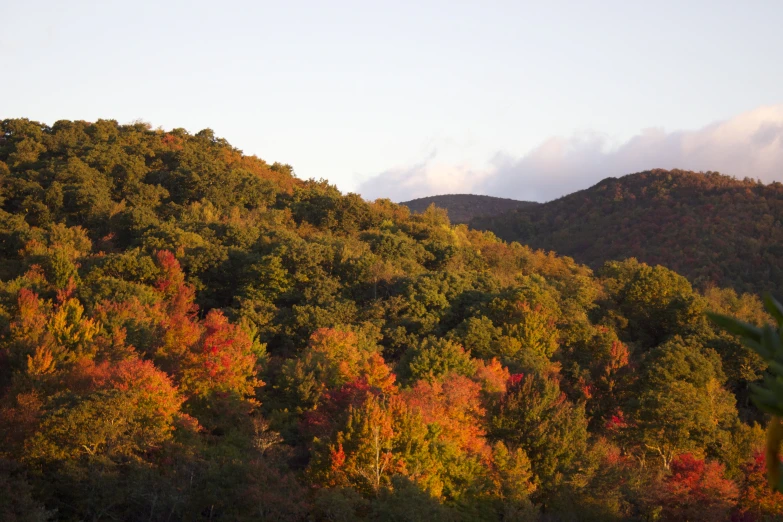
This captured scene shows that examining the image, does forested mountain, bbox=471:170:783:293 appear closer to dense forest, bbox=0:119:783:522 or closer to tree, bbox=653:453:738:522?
dense forest, bbox=0:119:783:522

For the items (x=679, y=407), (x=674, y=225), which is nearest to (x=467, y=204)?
(x=674, y=225)

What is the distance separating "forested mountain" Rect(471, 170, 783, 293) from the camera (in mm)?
85750

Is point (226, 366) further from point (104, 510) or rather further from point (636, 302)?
point (636, 302)

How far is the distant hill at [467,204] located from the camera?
162 m

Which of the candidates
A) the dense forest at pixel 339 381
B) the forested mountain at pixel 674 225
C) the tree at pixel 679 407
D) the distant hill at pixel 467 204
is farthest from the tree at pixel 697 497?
the distant hill at pixel 467 204

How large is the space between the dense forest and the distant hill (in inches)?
3568

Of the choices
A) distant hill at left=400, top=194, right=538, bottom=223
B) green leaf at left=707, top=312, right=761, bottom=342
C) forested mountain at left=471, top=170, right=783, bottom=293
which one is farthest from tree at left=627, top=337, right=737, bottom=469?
distant hill at left=400, top=194, right=538, bottom=223

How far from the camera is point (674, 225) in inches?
3957

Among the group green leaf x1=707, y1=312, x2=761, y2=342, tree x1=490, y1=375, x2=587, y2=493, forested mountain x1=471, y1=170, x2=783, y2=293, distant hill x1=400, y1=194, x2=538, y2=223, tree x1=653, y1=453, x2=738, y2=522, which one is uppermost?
distant hill x1=400, y1=194, x2=538, y2=223

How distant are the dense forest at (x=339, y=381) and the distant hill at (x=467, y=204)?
90.6m

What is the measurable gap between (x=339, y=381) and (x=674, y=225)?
73.9 meters

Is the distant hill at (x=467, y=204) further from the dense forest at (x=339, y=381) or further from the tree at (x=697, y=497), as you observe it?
the tree at (x=697, y=497)

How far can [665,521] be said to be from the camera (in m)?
33.6

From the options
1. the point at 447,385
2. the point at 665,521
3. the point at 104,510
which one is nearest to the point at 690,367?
the point at 665,521
